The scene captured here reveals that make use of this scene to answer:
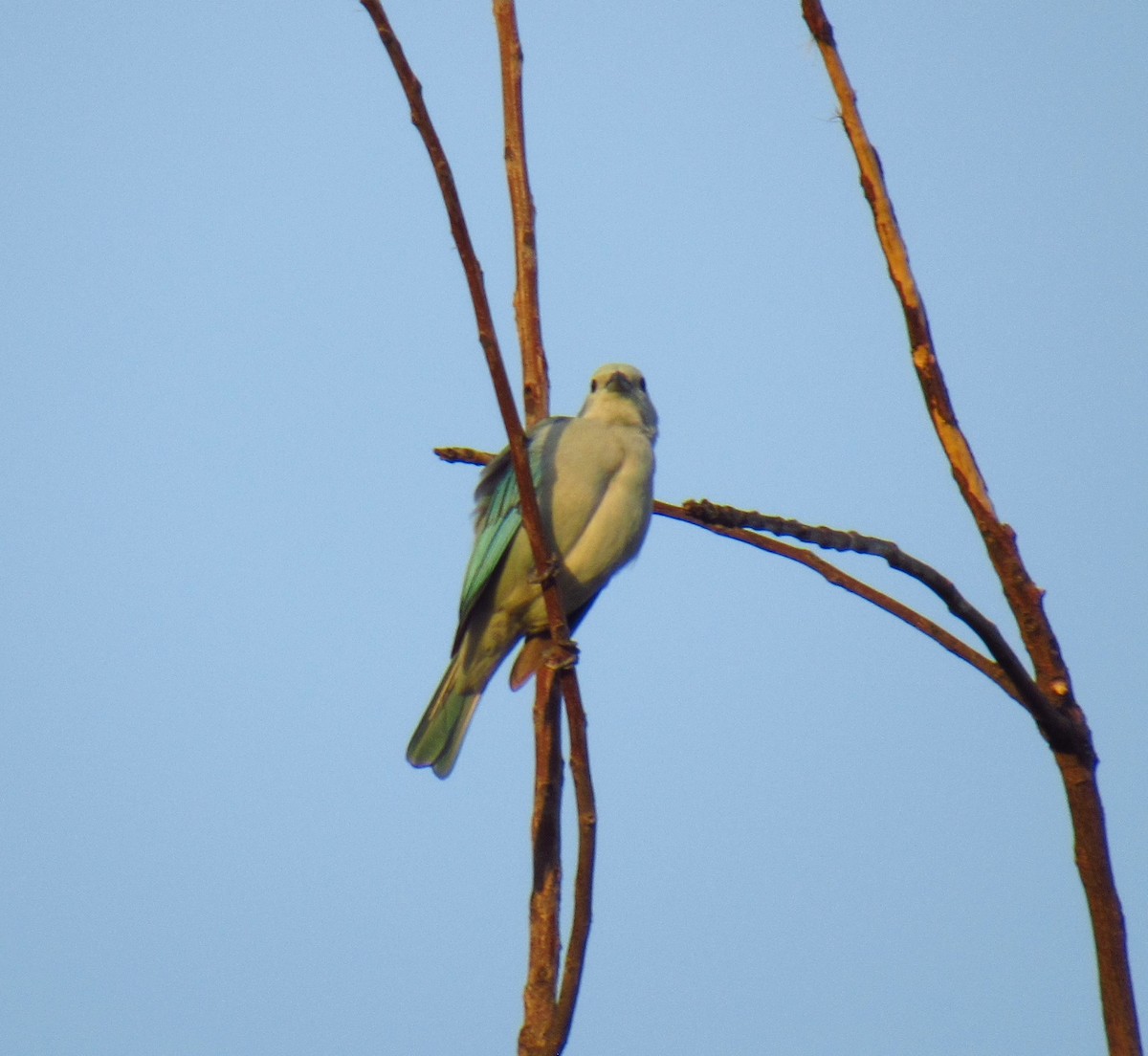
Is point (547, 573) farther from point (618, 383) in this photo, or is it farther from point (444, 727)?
point (618, 383)

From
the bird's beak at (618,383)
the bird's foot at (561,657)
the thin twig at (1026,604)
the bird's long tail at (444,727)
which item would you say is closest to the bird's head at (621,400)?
the bird's beak at (618,383)

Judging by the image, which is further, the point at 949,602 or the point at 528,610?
the point at 528,610

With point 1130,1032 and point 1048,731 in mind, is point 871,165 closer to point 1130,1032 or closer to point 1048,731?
point 1048,731

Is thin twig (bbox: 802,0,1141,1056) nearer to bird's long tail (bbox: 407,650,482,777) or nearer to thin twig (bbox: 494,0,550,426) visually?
thin twig (bbox: 494,0,550,426)

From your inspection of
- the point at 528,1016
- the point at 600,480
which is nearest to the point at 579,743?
the point at 528,1016

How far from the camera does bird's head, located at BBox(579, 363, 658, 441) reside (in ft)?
18.3

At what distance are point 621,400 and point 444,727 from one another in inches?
62.2

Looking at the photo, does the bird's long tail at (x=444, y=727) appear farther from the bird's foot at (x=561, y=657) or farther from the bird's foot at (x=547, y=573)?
the bird's foot at (x=547, y=573)

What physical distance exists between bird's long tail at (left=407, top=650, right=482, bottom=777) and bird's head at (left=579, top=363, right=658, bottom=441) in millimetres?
1242

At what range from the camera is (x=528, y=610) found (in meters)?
5.35

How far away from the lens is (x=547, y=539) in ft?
16.5

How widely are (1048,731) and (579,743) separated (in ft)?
3.28

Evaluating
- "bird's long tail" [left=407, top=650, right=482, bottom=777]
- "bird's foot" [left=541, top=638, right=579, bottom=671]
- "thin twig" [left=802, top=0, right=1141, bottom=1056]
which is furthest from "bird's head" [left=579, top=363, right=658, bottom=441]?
"thin twig" [left=802, top=0, right=1141, bottom=1056]

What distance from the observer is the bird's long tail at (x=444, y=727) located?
212 inches
